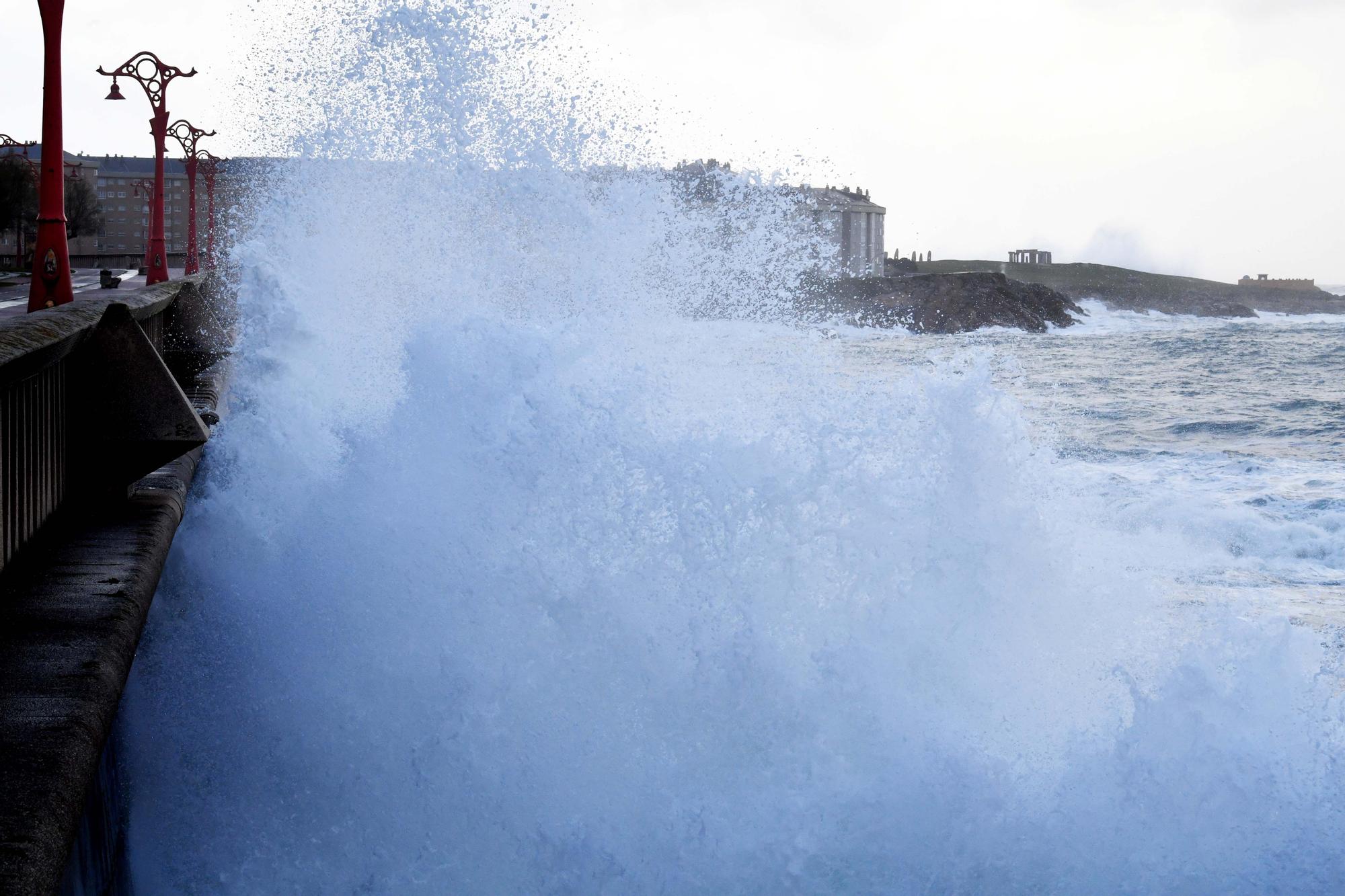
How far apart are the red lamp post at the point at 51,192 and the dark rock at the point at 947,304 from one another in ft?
198

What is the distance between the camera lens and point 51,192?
788 cm

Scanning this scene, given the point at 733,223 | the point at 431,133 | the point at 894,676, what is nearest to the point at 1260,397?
the point at 733,223

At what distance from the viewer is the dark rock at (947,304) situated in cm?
6969

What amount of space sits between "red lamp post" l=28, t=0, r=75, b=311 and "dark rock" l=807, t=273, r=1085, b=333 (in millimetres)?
60282

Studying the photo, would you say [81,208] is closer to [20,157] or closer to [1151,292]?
[20,157]

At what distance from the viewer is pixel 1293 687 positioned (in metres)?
5.46

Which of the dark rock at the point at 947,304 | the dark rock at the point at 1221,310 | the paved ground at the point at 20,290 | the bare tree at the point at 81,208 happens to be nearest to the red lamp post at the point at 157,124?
the paved ground at the point at 20,290

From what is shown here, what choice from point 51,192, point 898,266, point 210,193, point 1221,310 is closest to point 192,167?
point 210,193

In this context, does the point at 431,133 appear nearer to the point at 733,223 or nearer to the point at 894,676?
the point at 733,223

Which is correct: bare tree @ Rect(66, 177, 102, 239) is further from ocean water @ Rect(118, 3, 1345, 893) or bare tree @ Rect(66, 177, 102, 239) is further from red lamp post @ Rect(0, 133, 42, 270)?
ocean water @ Rect(118, 3, 1345, 893)

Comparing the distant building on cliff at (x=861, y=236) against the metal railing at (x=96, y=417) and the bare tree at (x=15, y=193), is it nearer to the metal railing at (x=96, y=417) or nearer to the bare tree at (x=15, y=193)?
the bare tree at (x=15, y=193)

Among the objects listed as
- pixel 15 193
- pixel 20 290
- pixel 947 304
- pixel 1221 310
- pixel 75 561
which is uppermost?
pixel 15 193

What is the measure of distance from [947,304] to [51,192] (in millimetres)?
69184

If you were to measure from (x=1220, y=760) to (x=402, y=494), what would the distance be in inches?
154
